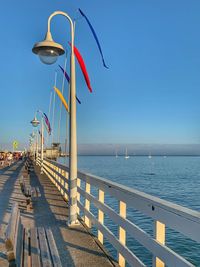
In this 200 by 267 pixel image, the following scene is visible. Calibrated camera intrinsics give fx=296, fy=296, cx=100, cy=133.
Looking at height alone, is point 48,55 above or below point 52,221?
above

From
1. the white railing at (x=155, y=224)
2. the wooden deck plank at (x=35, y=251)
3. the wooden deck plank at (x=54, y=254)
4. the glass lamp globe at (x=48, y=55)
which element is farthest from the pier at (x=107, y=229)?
the glass lamp globe at (x=48, y=55)

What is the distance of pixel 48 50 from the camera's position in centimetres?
691

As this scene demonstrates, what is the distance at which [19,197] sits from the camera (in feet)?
36.4

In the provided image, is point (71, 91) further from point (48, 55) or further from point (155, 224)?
Answer: point (155, 224)

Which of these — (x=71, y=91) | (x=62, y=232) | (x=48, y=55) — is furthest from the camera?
(x=71, y=91)

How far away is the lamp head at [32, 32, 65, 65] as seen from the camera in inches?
266

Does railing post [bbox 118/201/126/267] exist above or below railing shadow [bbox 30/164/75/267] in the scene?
above

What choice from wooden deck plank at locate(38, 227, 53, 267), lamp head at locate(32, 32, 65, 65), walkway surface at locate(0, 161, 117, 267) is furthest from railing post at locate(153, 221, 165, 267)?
lamp head at locate(32, 32, 65, 65)

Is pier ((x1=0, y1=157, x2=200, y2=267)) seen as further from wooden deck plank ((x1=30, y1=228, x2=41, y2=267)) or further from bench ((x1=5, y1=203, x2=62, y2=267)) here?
wooden deck plank ((x1=30, y1=228, x2=41, y2=267))

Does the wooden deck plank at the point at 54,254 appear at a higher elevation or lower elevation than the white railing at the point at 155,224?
lower

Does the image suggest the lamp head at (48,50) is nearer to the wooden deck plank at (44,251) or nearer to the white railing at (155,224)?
the white railing at (155,224)

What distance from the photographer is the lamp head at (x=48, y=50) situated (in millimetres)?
6766

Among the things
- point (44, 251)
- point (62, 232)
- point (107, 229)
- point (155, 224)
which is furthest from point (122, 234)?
point (62, 232)

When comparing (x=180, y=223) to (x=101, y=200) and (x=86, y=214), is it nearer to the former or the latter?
(x=101, y=200)
